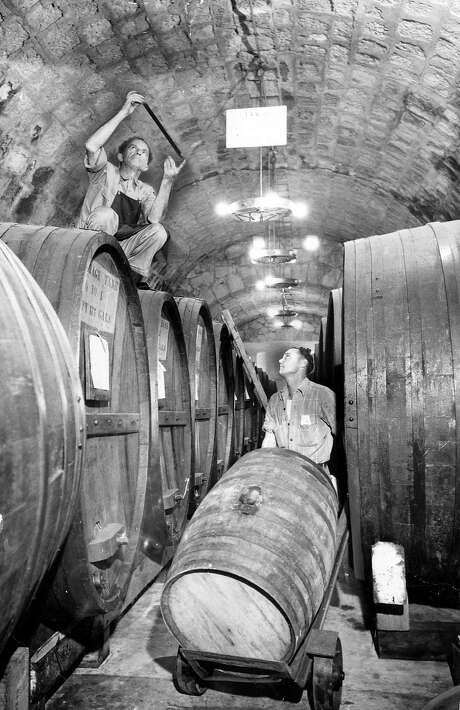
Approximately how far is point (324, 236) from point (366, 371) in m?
10.8

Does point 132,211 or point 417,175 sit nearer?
point 132,211

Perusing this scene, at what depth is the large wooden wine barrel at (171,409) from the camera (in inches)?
123

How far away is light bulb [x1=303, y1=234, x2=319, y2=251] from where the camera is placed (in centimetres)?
1313

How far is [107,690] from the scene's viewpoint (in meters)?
2.51

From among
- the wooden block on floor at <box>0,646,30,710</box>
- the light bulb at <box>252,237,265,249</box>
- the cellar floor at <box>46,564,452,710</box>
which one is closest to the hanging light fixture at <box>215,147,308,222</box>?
the light bulb at <box>252,237,265,249</box>

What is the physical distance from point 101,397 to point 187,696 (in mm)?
1373

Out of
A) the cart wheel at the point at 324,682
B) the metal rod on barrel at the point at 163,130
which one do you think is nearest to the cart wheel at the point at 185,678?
the cart wheel at the point at 324,682

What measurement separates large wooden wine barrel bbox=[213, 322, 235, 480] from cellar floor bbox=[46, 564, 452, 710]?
2.48 meters

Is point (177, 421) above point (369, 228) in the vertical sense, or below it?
below

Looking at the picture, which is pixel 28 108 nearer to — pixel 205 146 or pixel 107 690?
pixel 205 146

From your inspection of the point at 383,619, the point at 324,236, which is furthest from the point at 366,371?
the point at 324,236

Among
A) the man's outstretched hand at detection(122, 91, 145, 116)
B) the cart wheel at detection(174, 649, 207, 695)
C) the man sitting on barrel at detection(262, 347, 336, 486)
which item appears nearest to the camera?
the cart wheel at detection(174, 649, 207, 695)

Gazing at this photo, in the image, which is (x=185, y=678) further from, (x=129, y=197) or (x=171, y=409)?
(x=129, y=197)

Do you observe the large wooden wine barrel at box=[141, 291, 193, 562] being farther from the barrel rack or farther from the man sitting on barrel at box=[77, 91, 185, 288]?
the barrel rack
